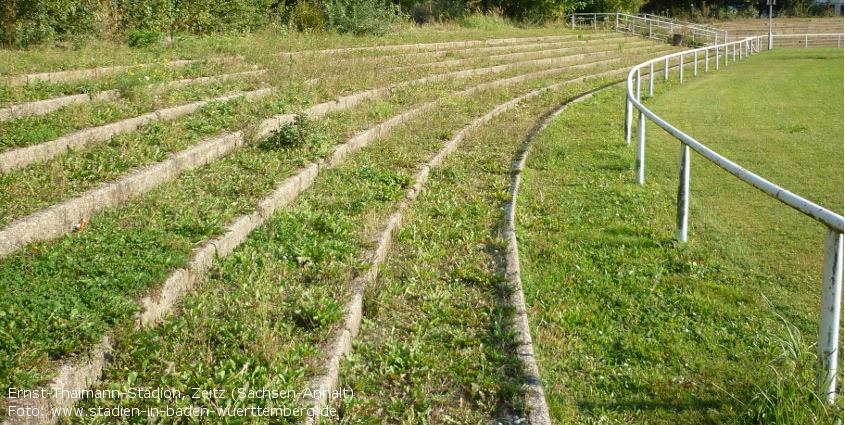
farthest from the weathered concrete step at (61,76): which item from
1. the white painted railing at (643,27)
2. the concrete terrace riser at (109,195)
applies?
the white painted railing at (643,27)

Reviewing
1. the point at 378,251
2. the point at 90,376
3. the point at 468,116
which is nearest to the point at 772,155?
the point at 468,116

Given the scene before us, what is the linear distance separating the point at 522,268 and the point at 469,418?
220 centimetres

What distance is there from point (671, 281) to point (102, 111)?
5.62 m

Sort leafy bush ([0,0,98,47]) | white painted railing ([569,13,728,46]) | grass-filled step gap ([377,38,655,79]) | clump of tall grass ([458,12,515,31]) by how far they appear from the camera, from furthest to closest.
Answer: white painted railing ([569,13,728,46]) < clump of tall grass ([458,12,515,31]) < grass-filled step gap ([377,38,655,79]) < leafy bush ([0,0,98,47])

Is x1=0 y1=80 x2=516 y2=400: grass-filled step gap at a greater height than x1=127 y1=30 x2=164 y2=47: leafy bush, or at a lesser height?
lesser

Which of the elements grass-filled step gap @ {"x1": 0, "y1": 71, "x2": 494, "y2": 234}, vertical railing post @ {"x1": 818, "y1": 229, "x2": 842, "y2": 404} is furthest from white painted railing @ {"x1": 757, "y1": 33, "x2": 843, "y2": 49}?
vertical railing post @ {"x1": 818, "y1": 229, "x2": 842, "y2": 404}

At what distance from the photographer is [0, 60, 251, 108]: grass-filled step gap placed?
7.34 m

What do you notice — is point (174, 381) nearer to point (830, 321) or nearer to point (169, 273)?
point (169, 273)

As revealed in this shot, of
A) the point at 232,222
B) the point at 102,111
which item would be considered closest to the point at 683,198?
the point at 232,222

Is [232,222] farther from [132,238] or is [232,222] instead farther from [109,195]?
[109,195]

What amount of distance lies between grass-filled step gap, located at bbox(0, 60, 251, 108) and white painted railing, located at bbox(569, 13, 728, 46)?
30308 millimetres

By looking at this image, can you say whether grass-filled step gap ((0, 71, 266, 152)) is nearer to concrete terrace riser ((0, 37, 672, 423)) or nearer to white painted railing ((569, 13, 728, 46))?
concrete terrace riser ((0, 37, 672, 423))

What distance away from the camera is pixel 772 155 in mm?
9961

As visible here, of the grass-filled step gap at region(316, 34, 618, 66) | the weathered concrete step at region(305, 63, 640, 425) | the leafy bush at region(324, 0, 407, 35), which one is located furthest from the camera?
the leafy bush at region(324, 0, 407, 35)
